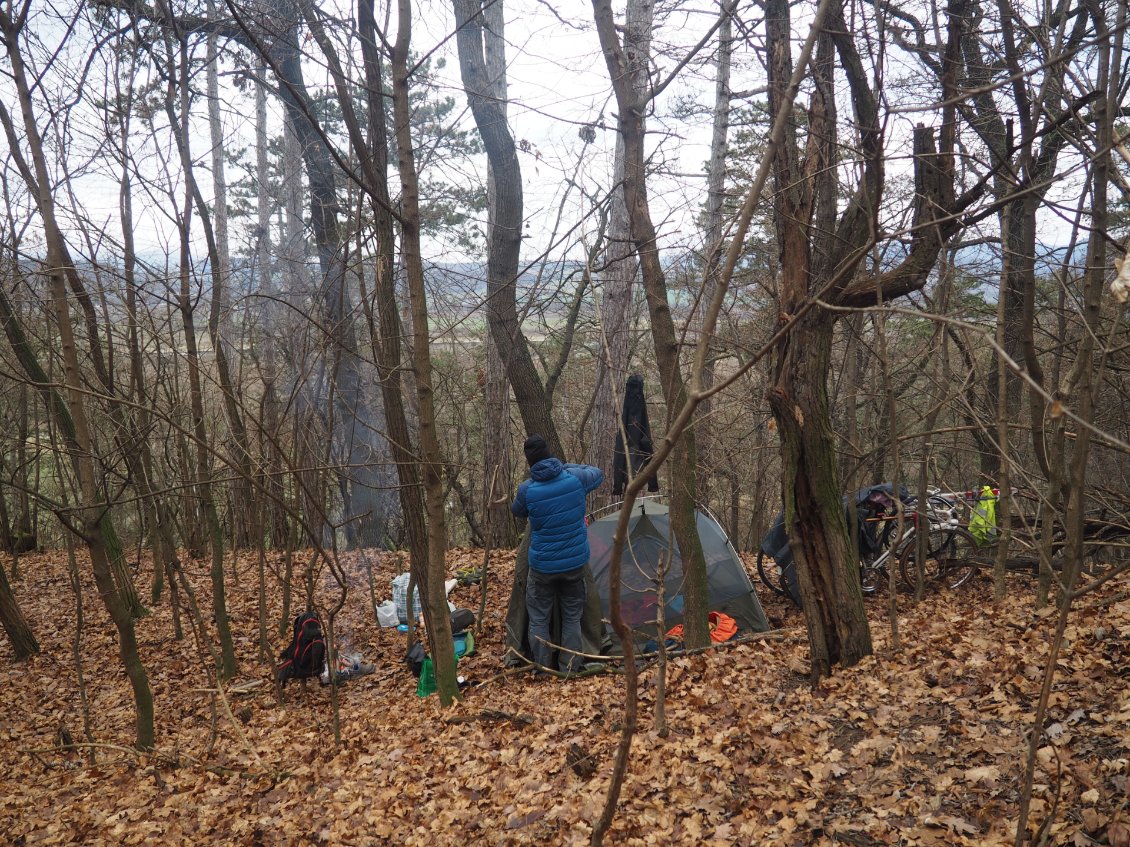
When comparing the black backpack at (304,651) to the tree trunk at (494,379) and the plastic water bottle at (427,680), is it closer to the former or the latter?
the plastic water bottle at (427,680)

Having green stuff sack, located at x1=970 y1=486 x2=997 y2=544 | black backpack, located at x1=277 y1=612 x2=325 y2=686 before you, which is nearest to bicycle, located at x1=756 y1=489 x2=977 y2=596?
green stuff sack, located at x1=970 y1=486 x2=997 y2=544

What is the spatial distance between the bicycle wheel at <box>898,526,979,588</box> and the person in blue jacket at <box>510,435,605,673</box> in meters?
3.20

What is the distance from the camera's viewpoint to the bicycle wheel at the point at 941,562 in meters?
7.08

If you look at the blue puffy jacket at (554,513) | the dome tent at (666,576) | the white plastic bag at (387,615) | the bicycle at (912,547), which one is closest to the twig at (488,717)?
the blue puffy jacket at (554,513)

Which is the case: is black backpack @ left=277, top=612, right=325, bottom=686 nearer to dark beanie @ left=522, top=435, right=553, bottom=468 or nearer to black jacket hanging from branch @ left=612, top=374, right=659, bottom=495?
dark beanie @ left=522, top=435, right=553, bottom=468

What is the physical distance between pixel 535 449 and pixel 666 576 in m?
1.93

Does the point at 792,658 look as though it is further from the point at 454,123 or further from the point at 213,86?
the point at 213,86

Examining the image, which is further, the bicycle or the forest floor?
the bicycle

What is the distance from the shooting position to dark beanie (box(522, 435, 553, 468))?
6129 mm

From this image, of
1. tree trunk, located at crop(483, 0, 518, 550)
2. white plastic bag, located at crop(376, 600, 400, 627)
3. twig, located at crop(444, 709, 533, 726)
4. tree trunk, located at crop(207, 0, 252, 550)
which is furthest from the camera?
tree trunk, located at crop(483, 0, 518, 550)

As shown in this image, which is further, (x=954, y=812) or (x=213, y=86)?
(x=213, y=86)

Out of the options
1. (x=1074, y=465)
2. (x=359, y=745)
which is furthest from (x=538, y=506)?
(x=1074, y=465)

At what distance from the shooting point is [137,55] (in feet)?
18.9

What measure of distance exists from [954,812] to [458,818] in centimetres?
235
